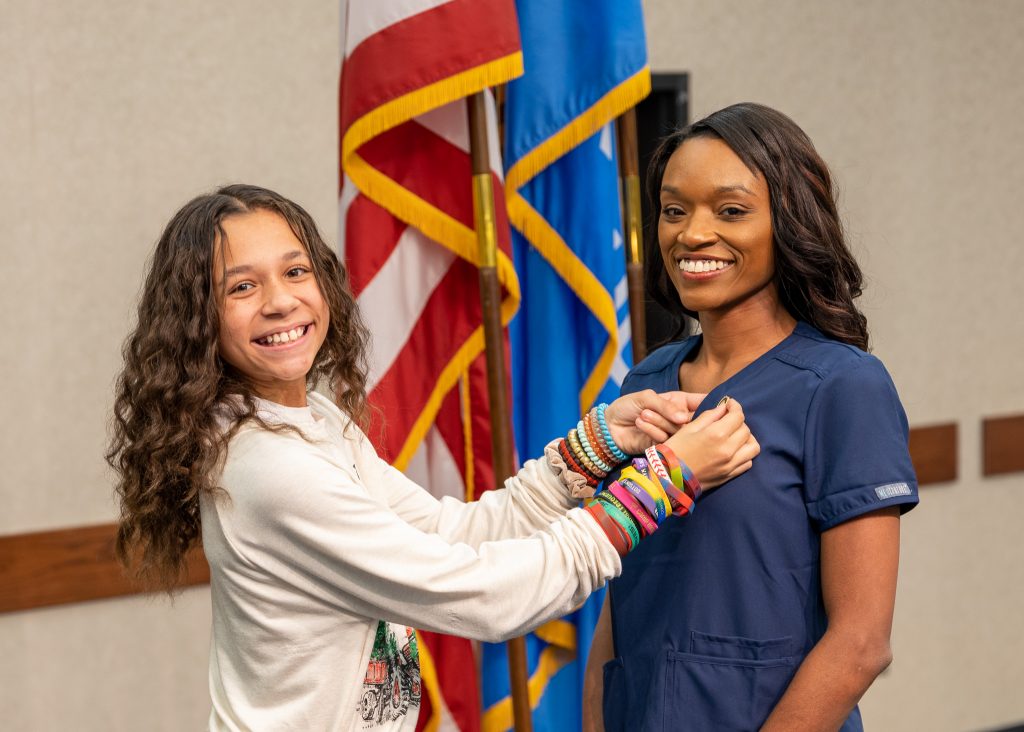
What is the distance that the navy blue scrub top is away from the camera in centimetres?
126

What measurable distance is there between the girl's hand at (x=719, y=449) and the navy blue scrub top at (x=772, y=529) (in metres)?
0.02

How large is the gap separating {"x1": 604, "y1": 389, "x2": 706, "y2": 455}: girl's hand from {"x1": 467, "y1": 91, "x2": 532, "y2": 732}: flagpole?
1.60 feet

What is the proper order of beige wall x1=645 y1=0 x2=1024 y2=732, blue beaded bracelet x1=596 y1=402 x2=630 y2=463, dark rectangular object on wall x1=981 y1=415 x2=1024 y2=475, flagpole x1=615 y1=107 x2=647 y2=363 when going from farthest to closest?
dark rectangular object on wall x1=981 y1=415 x2=1024 y2=475 < beige wall x1=645 y1=0 x2=1024 y2=732 < flagpole x1=615 y1=107 x2=647 y2=363 < blue beaded bracelet x1=596 y1=402 x2=630 y2=463

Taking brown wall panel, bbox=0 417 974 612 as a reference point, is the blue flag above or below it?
above

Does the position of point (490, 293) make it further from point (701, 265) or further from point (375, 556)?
point (375, 556)

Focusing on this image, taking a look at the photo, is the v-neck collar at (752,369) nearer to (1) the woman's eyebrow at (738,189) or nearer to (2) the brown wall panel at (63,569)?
(1) the woman's eyebrow at (738,189)

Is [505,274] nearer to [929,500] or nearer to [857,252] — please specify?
[857,252]

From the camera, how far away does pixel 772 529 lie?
130cm

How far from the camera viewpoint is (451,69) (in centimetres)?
199

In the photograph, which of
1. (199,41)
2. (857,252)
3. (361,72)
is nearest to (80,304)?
(199,41)

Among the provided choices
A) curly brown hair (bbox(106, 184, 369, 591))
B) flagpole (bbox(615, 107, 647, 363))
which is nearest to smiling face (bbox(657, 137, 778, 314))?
curly brown hair (bbox(106, 184, 369, 591))

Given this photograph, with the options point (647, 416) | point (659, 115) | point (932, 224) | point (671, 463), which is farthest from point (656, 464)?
point (932, 224)

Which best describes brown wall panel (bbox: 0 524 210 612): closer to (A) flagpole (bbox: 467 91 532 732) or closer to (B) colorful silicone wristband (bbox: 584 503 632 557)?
(A) flagpole (bbox: 467 91 532 732)

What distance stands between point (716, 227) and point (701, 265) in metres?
0.05
